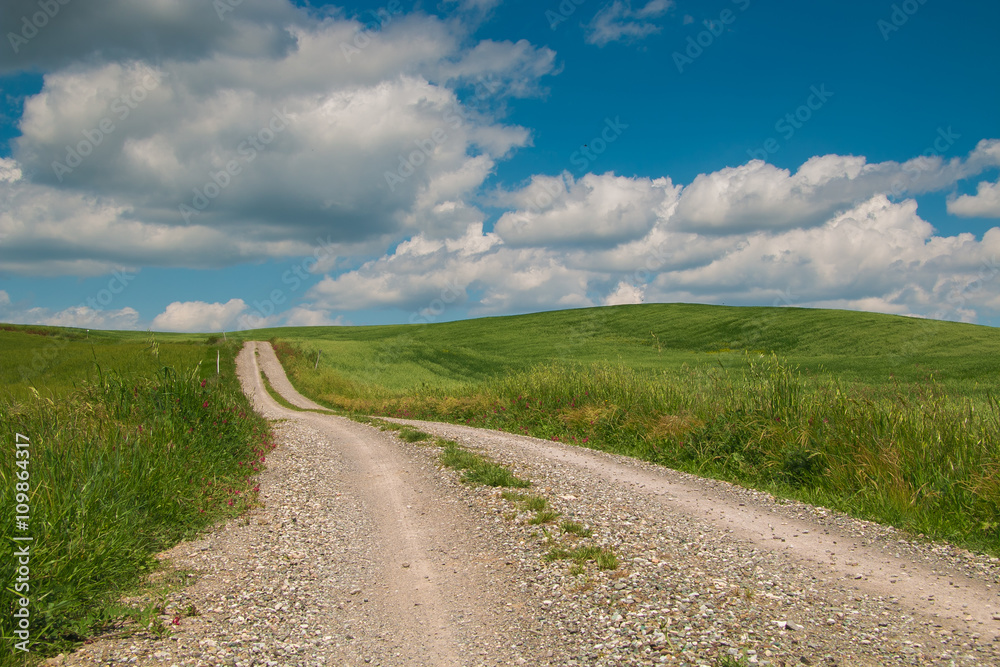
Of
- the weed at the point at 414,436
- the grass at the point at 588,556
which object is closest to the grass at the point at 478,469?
the weed at the point at 414,436

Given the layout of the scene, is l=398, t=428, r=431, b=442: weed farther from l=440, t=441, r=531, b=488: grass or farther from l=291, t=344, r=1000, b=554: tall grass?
l=291, t=344, r=1000, b=554: tall grass

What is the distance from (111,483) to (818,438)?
1134 cm

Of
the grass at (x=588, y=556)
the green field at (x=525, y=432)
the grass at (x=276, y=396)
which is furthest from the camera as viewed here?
the grass at (x=276, y=396)

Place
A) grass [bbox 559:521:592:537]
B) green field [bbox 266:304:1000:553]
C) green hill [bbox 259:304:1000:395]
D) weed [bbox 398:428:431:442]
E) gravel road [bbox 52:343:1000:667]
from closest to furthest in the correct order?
gravel road [bbox 52:343:1000:667] < grass [bbox 559:521:592:537] < green field [bbox 266:304:1000:553] < weed [bbox 398:428:431:442] < green hill [bbox 259:304:1000:395]

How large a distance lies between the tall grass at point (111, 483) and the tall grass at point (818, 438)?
8896 millimetres

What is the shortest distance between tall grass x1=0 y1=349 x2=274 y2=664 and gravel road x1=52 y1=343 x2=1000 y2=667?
0.47m

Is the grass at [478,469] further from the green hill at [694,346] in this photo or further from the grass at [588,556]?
the green hill at [694,346]

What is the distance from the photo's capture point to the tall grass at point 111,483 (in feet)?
16.9

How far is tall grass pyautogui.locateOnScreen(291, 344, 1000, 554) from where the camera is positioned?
7.94 m

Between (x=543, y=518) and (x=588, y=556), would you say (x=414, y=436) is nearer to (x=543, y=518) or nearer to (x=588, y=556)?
(x=543, y=518)

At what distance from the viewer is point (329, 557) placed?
7102 mm

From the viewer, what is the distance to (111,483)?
273 inches

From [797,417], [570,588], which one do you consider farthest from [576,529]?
[797,417]

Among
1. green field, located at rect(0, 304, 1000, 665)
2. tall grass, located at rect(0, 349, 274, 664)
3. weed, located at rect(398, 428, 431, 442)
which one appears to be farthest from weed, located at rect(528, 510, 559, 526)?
weed, located at rect(398, 428, 431, 442)
